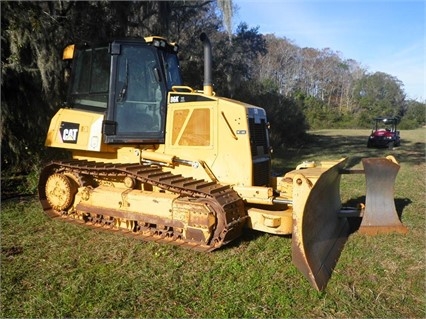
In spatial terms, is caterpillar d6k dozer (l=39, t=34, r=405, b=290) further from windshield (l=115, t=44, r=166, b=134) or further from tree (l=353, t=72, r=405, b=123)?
tree (l=353, t=72, r=405, b=123)

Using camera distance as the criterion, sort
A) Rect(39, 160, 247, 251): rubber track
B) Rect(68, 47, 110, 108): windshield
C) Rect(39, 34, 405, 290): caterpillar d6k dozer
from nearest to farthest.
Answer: Rect(39, 160, 247, 251): rubber track → Rect(39, 34, 405, 290): caterpillar d6k dozer → Rect(68, 47, 110, 108): windshield

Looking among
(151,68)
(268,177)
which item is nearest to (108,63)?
(151,68)

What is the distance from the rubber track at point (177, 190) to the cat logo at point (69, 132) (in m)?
0.35

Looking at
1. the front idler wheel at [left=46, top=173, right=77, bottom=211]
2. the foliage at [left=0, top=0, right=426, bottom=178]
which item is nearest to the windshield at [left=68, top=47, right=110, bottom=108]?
the front idler wheel at [left=46, top=173, right=77, bottom=211]

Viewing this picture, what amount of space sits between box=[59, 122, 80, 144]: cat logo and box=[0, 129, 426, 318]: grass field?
4.45ft

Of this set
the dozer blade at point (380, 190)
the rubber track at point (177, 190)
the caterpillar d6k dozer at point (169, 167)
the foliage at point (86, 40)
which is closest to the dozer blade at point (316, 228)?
the caterpillar d6k dozer at point (169, 167)

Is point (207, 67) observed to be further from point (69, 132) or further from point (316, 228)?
point (316, 228)

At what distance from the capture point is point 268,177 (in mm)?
5812

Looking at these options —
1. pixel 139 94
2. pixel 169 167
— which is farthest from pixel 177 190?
pixel 139 94

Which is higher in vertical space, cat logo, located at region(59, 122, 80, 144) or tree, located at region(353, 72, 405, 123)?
tree, located at region(353, 72, 405, 123)

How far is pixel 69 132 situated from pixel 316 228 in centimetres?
392

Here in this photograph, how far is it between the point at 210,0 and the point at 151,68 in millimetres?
8601

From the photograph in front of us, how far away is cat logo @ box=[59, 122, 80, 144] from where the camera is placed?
604 centimetres

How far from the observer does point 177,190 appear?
507cm
